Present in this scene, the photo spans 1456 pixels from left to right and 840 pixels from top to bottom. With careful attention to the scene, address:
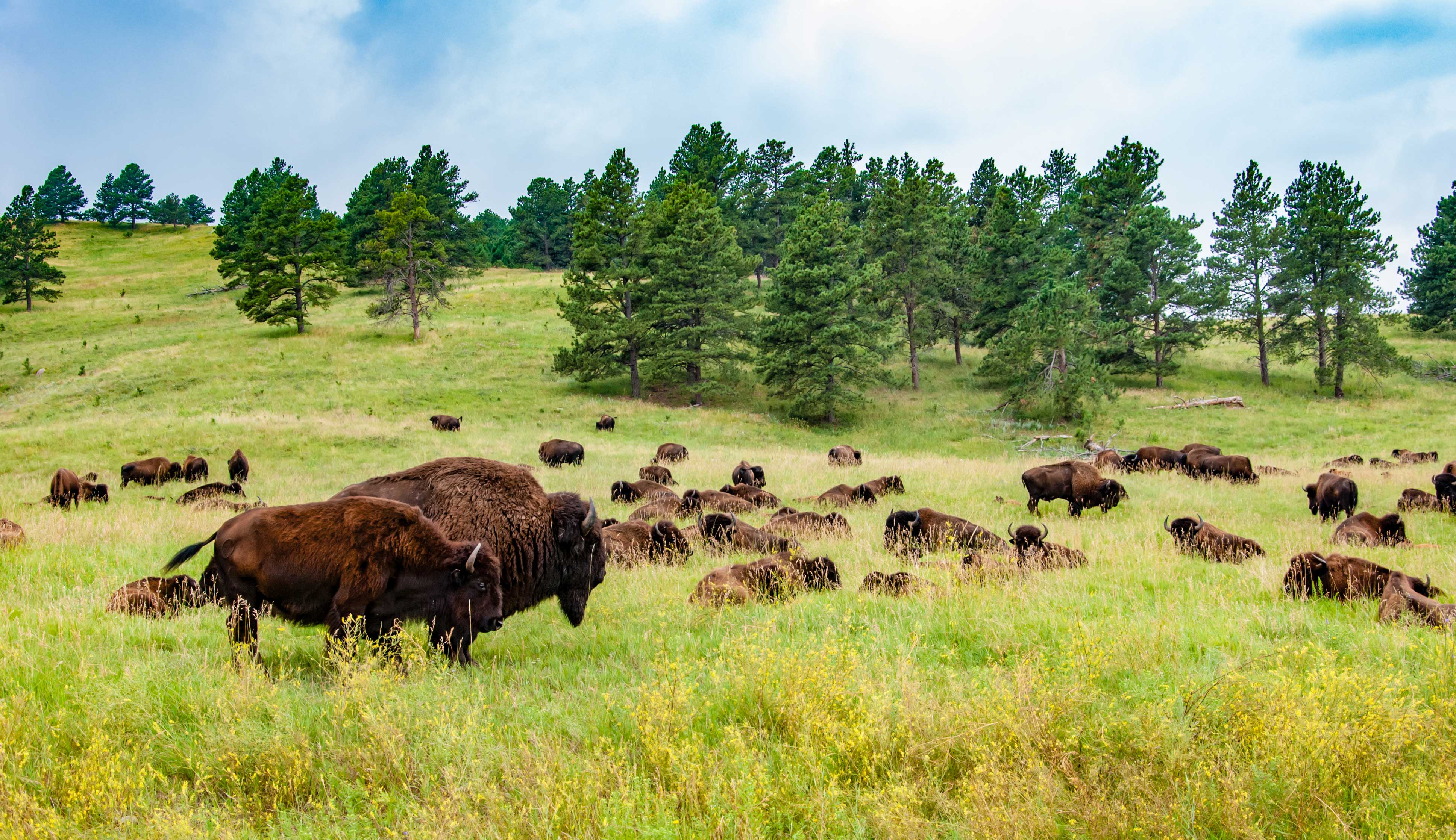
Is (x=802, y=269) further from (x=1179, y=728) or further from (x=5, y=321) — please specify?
(x=5, y=321)

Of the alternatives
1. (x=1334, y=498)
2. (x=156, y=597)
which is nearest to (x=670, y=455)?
(x=1334, y=498)

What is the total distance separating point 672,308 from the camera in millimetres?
41125

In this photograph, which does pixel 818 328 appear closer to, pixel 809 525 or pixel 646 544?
pixel 809 525

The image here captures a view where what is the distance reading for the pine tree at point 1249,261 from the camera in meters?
44.6

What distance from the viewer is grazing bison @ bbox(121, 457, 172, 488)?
Result: 1958cm

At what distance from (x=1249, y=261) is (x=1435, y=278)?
23933 millimetres

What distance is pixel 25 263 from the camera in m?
63.1

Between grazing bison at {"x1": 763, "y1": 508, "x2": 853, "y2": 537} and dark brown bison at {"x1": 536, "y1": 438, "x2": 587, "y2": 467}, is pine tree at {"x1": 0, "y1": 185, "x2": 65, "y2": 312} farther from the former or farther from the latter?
grazing bison at {"x1": 763, "y1": 508, "x2": 853, "y2": 537}

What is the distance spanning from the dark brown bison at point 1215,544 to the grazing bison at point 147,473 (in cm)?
2422

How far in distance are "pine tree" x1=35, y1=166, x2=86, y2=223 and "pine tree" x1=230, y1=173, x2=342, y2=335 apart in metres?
88.6

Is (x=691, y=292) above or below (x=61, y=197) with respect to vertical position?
below

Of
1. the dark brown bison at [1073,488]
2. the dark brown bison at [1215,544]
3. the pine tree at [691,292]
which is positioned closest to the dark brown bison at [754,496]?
the dark brown bison at [1073,488]

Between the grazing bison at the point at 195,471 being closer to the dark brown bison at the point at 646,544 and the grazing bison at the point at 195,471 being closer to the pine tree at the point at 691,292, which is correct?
the dark brown bison at the point at 646,544

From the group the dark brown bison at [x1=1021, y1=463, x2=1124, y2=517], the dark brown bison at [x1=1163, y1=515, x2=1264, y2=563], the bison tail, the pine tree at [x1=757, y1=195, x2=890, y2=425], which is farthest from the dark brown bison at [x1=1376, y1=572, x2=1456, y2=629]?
the pine tree at [x1=757, y1=195, x2=890, y2=425]
